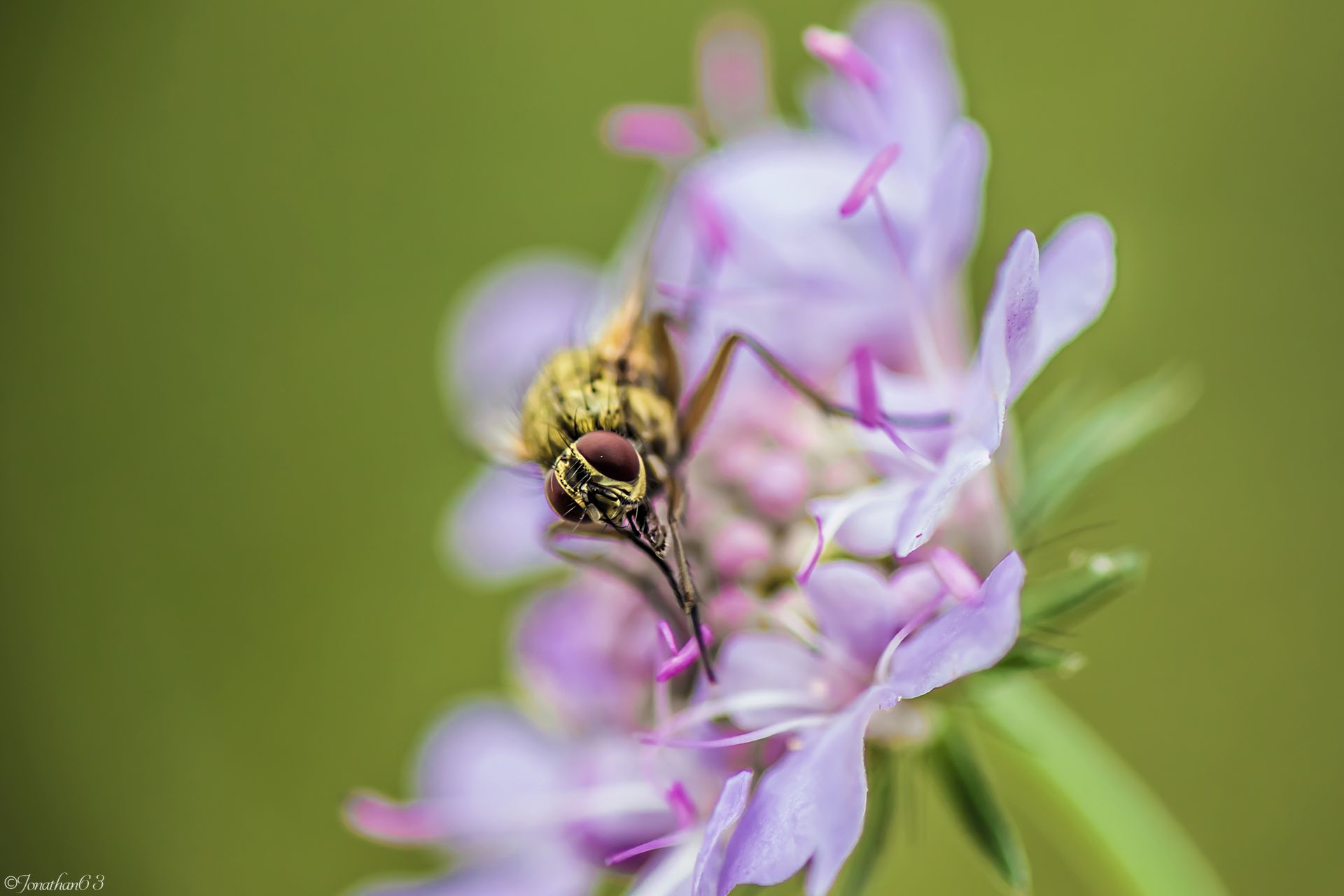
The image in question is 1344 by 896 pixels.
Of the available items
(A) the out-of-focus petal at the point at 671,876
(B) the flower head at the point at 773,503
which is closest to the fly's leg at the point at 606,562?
(B) the flower head at the point at 773,503

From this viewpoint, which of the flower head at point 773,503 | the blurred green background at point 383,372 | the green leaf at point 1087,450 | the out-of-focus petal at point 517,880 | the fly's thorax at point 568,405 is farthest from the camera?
the blurred green background at point 383,372

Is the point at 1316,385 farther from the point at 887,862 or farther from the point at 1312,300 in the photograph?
the point at 887,862

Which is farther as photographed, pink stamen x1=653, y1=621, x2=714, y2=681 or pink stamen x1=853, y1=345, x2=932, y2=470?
pink stamen x1=853, y1=345, x2=932, y2=470

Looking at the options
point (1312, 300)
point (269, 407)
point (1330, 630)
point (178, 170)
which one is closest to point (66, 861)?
point (269, 407)

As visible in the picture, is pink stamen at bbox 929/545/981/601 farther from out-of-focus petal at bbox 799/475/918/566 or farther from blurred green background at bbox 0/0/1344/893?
blurred green background at bbox 0/0/1344/893

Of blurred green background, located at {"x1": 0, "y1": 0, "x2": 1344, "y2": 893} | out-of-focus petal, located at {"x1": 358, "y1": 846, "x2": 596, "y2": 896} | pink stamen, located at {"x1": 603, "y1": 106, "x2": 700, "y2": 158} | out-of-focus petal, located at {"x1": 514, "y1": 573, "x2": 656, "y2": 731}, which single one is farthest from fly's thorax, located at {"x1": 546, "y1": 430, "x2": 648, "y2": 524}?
blurred green background, located at {"x1": 0, "y1": 0, "x2": 1344, "y2": 893}

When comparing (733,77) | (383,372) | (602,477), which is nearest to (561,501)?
(602,477)

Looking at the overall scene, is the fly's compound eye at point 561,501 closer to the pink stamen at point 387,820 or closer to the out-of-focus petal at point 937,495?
the out-of-focus petal at point 937,495
